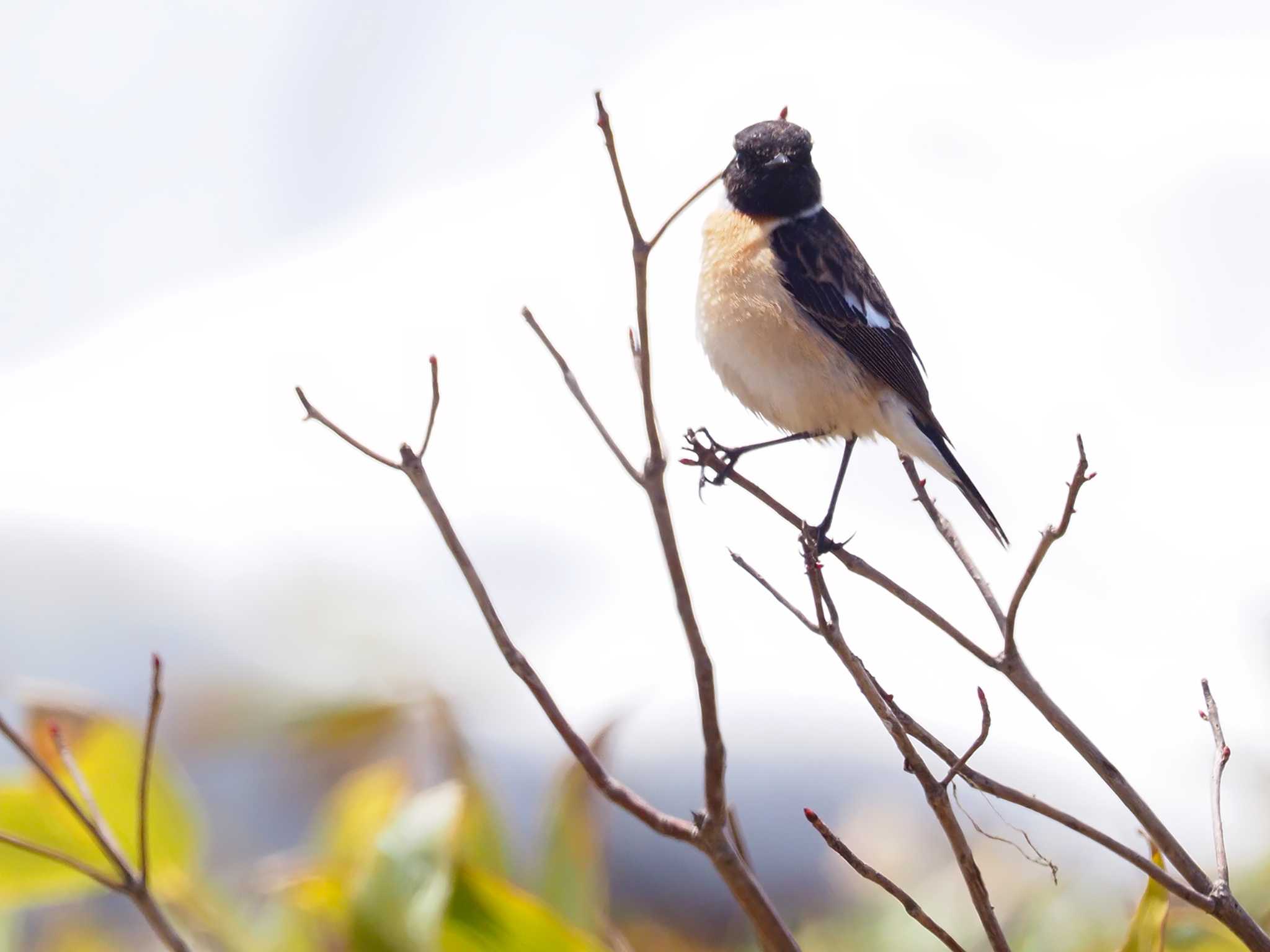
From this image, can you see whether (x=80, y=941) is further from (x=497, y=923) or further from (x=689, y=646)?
(x=689, y=646)

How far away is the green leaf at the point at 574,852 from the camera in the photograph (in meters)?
1.85

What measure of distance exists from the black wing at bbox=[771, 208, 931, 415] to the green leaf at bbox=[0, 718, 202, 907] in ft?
5.56

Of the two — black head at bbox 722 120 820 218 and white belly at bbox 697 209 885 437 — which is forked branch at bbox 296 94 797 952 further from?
black head at bbox 722 120 820 218

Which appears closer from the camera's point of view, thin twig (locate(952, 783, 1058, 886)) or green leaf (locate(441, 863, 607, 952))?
thin twig (locate(952, 783, 1058, 886))

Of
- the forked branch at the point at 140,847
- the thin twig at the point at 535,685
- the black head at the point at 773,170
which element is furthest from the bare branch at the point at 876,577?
the black head at the point at 773,170

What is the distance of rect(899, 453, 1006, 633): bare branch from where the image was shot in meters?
1.53

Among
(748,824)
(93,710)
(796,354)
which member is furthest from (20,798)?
(748,824)

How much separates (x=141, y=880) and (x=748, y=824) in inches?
115

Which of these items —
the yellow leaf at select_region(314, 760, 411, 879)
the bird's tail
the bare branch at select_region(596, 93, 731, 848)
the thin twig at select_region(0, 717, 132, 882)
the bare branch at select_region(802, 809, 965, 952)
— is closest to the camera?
the bare branch at select_region(596, 93, 731, 848)

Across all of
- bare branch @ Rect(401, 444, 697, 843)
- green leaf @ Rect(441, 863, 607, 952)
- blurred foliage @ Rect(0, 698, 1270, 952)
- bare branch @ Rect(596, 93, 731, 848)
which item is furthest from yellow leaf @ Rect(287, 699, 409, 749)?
bare branch @ Rect(596, 93, 731, 848)

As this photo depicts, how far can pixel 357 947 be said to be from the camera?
5.31 feet

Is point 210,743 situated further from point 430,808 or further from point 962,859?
point 962,859

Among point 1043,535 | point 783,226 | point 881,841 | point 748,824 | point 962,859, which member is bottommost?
point 748,824

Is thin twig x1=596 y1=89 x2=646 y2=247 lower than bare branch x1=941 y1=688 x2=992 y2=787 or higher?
higher
